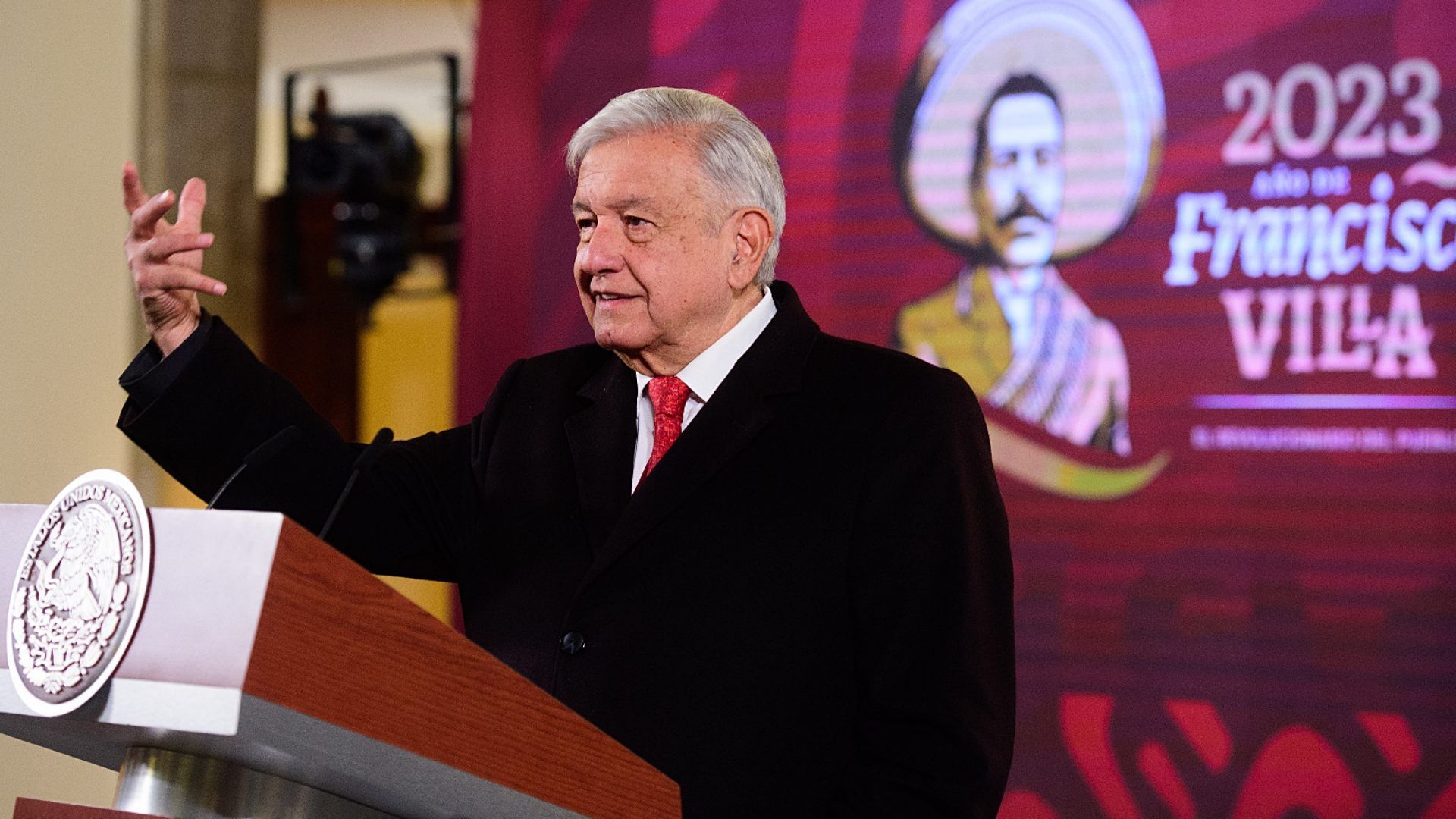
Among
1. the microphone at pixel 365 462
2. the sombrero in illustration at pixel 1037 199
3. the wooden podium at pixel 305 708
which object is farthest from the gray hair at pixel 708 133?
the sombrero in illustration at pixel 1037 199

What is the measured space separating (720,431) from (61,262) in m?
3.14

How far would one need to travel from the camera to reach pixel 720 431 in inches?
56.1

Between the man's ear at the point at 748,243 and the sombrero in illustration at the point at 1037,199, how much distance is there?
163 cm

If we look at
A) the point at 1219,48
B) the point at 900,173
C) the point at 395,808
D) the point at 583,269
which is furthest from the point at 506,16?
the point at 395,808

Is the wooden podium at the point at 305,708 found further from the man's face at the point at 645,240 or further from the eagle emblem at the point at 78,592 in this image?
the man's face at the point at 645,240

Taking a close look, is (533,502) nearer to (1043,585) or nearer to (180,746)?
(180,746)

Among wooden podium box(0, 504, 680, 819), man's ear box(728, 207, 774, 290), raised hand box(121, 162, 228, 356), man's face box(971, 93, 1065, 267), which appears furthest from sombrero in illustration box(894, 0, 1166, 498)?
wooden podium box(0, 504, 680, 819)

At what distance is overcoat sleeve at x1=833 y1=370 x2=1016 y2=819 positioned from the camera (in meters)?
1.31

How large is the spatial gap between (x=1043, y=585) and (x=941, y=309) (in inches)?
25.2

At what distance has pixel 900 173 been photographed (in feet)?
10.7

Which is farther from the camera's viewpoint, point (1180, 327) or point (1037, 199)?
point (1037, 199)

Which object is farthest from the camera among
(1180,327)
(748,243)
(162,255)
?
(1180,327)

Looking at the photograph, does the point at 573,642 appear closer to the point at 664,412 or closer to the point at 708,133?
the point at 664,412

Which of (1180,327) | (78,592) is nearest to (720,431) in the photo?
(78,592)
